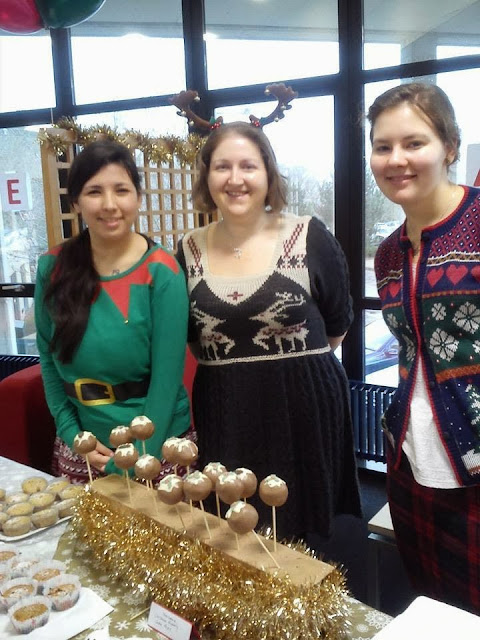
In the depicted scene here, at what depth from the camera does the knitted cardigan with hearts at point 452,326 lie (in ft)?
3.55

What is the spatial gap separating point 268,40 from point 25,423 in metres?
2.33

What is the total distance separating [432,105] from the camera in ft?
3.51

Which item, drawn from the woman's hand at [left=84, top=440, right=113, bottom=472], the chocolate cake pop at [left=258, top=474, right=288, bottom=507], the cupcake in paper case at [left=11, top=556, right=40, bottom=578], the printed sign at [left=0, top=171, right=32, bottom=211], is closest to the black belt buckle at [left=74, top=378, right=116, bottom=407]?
the woman's hand at [left=84, top=440, right=113, bottom=472]

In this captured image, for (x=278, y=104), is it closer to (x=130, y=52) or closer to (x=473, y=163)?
(x=473, y=163)

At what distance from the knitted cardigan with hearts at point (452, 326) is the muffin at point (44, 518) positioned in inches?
30.7

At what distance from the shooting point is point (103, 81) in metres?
3.60

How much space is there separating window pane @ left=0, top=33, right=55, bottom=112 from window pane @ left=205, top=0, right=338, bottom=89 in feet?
3.77

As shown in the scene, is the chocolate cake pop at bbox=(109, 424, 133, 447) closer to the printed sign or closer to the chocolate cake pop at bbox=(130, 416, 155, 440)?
the chocolate cake pop at bbox=(130, 416, 155, 440)

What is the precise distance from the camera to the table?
0.92 m

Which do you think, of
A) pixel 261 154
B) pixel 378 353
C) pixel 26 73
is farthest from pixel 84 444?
pixel 26 73

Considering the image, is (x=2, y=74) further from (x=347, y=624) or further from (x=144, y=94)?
(x=347, y=624)

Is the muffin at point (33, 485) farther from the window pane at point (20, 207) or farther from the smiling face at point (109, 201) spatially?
the window pane at point (20, 207)

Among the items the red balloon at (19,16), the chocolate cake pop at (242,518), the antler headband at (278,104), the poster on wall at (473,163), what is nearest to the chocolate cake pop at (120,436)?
the chocolate cake pop at (242,518)

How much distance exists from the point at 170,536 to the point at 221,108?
282 centimetres
